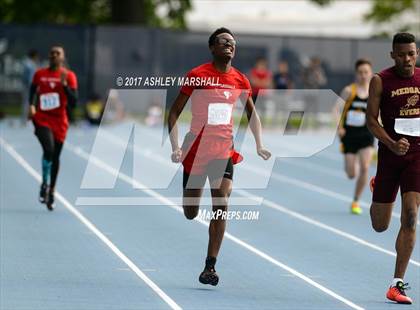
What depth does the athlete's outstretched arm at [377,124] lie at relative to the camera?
9.71 m

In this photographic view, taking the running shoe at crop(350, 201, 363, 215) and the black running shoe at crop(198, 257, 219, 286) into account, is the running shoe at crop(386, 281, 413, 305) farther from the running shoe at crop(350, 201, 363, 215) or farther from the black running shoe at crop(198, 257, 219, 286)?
the running shoe at crop(350, 201, 363, 215)

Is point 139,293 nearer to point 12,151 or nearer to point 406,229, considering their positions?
point 406,229

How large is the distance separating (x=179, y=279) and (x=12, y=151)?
605 inches

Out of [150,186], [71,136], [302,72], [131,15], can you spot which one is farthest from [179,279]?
[131,15]

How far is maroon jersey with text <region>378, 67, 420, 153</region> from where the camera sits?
9.79 meters

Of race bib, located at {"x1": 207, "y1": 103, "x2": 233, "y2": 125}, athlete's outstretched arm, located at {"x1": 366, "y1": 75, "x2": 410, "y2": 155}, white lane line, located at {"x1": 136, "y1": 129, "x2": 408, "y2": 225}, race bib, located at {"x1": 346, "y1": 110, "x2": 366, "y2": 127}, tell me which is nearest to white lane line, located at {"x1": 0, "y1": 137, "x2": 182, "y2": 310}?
race bib, located at {"x1": 207, "y1": 103, "x2": 233, "y2": 125}

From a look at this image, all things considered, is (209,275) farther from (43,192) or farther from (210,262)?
(43,192)

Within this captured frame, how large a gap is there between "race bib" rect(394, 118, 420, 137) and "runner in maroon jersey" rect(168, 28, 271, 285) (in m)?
1.14

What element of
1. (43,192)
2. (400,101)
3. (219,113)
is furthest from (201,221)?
(400,101)

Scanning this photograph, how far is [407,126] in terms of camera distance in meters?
9.88

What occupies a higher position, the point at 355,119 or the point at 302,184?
the point at 355,119

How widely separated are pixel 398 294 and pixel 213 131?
2072 millimetres

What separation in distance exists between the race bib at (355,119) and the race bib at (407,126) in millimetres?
6615

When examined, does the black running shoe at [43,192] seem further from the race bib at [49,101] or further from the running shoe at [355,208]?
the running shoe at [355,208]
